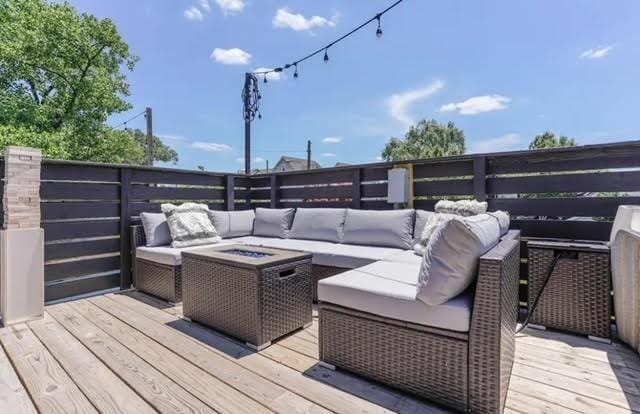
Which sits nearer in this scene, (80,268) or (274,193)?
(80,268)

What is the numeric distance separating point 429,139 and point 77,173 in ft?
68.0

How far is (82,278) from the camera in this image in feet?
10.8

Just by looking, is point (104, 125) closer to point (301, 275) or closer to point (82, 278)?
point (82, 278)

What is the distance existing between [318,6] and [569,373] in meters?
4.78

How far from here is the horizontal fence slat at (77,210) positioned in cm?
307

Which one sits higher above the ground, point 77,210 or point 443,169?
point 443,169

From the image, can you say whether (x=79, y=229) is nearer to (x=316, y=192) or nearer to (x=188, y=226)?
(x=188, y=226)

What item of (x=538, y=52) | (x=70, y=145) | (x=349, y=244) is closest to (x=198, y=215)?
(x=349, y=244)

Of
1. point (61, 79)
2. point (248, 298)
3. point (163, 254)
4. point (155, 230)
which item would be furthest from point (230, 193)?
point (61, 79)

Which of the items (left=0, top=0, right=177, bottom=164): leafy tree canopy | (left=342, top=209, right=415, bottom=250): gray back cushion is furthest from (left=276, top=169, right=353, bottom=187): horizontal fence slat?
(left=0, top=0, right=177, bottom=164): leafy tree canopy

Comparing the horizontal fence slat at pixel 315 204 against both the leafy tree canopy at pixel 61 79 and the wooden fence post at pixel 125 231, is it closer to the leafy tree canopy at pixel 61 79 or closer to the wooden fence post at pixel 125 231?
the wooden fence post at pixel 125 231

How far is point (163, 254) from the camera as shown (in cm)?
306

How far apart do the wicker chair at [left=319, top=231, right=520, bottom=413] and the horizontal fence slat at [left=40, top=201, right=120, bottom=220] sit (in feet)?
9.81

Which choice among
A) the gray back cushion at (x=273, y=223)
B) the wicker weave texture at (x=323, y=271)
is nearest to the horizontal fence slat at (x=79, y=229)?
the gray back cushion at (x=273, y=223)
